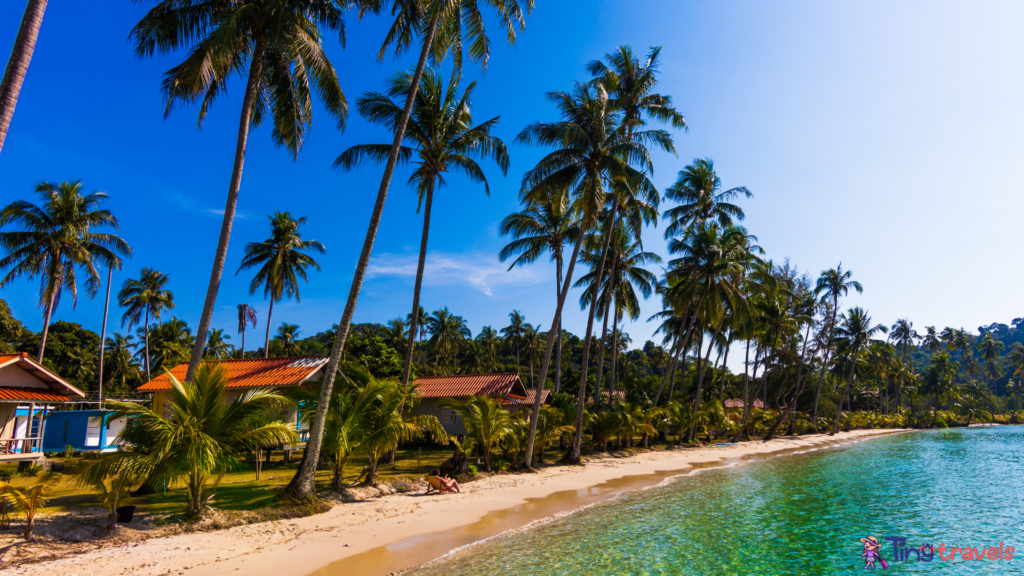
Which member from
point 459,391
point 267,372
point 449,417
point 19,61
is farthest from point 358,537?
point 449,417

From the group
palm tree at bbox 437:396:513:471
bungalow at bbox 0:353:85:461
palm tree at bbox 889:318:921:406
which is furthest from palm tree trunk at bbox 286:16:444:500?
palm tree at bbox 889:318:921:406

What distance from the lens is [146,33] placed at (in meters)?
12.7

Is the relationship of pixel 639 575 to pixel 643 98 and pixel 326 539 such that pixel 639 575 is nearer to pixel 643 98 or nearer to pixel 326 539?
pixel 326 539

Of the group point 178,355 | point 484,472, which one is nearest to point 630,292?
point 484,472

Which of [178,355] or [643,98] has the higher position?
[643,98]

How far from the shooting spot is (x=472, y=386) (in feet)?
92.3

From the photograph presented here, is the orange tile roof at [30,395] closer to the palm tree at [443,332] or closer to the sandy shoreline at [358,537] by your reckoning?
the sandy shoreline at [358,537]

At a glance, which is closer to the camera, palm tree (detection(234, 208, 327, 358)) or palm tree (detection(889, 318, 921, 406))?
palm tree (detection(234, 208, 327, 358))

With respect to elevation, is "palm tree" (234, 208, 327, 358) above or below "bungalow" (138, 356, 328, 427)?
above

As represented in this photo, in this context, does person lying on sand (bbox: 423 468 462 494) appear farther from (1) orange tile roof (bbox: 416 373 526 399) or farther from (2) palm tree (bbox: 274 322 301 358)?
(2) palm tree (bbox: 274 322 301 358)

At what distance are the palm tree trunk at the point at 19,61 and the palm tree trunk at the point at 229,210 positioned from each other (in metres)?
5.55

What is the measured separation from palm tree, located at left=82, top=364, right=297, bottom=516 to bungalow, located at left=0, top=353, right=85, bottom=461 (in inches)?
351

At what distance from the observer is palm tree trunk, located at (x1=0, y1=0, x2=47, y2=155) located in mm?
6891

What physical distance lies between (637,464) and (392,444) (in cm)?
1404
